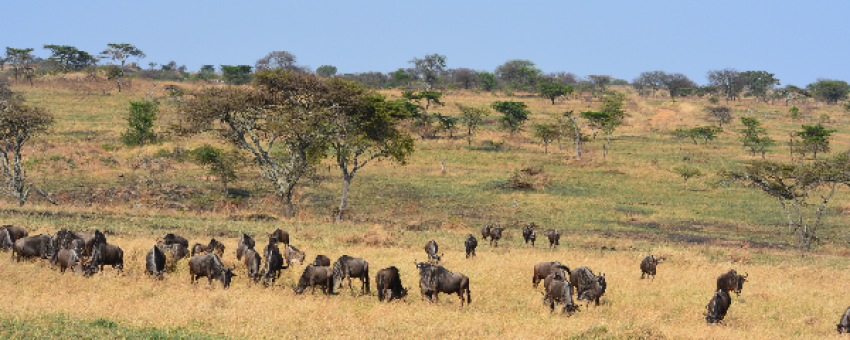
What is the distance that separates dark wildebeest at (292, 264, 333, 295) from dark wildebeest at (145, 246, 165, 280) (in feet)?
13.1

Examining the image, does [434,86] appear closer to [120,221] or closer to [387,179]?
[387,179]

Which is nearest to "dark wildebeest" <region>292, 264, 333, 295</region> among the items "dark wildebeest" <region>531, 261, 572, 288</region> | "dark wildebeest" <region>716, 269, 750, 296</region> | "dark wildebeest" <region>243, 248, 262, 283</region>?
"dark wildebeest" <region>243, 248, 262, 283</region>

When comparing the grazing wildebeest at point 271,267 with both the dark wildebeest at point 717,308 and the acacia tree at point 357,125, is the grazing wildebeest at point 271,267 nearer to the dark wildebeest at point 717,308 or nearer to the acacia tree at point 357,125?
the dark wildebeest at point 717,308

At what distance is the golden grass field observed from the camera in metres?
13.7

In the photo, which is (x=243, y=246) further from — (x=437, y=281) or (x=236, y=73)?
(x=236, y=73)

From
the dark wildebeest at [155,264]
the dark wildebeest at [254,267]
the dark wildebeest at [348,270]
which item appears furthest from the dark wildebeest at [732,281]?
the dark wildebeest at [155,264]

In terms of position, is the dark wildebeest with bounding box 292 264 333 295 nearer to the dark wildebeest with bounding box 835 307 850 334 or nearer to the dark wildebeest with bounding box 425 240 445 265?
the dark wildebeest with bounding box 425 240 445 265

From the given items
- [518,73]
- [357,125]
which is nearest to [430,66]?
[518,73]

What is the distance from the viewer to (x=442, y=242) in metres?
28.0

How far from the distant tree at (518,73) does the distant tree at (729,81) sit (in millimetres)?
40648

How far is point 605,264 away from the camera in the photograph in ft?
75.7

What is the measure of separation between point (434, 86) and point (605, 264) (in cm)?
12218

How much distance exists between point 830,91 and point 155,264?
148377 mm

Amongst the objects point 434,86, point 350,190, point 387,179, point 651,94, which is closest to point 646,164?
point 387,179
